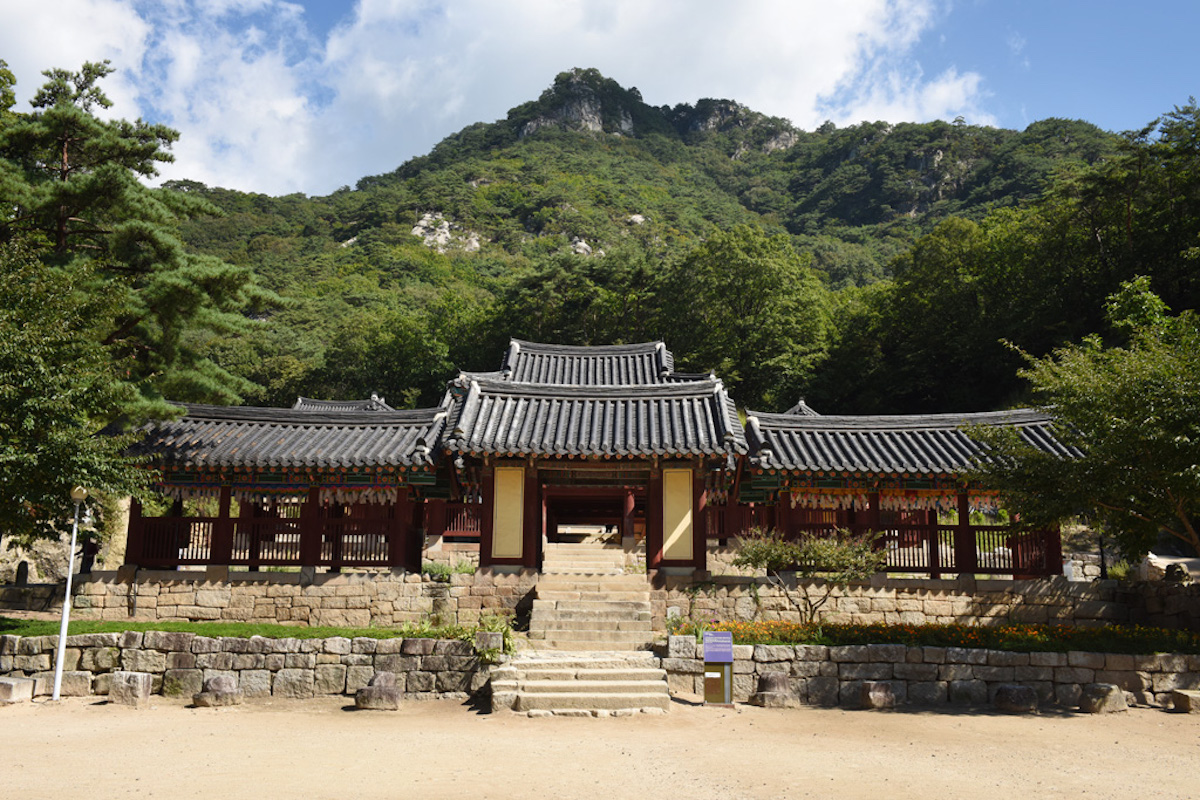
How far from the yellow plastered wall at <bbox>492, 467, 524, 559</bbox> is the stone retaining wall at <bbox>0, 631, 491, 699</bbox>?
4.43 metres

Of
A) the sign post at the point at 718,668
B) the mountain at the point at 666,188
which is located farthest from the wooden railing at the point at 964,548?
the mountain at the point at 666,188

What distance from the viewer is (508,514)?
2003 centimetres

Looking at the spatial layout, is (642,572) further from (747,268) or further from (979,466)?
(747,268)

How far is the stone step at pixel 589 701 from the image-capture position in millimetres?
14023

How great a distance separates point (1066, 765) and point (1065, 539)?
75.7 ft

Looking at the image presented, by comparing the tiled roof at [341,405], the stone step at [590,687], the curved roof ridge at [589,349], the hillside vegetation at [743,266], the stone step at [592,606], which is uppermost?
the hillside vegetation at [743,266]

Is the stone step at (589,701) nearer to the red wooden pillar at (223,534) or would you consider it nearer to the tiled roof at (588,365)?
the red wooden pillar at (223,534)

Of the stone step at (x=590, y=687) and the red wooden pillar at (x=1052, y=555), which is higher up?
the red wooden pillar at (x=1052, y=555)

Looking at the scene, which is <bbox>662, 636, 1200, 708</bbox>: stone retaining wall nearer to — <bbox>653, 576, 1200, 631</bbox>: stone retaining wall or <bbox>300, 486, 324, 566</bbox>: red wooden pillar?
<bbox>653, 576, 1200, 631</bbox>: stone retaining wall

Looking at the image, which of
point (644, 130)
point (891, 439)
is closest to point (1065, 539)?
point (891, 439)

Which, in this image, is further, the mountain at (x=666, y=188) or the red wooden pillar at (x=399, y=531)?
the mountain at (x=666, y=188)

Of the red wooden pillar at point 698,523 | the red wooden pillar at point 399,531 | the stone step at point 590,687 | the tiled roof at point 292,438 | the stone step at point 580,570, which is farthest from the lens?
the red wooden pillar at point 399,531

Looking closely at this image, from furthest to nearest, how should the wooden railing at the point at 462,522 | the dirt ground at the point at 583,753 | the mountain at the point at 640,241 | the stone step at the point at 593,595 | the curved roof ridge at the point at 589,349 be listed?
the mountain at the point at 640,241, the curved roof ridge at the point at 589,349, the wooden railing at the point at 462,522, the stone step at the point at 593,595, the dirt ground at the point at 583,753

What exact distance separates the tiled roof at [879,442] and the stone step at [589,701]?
22.6ft
